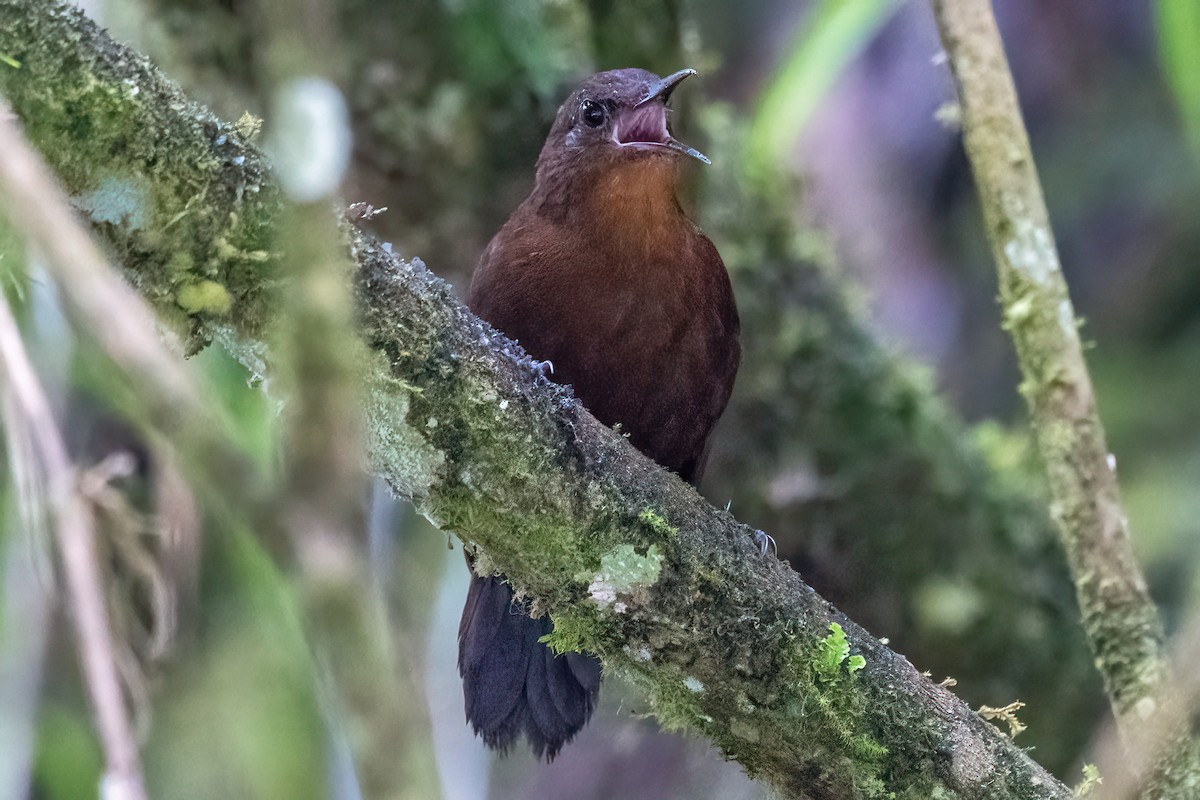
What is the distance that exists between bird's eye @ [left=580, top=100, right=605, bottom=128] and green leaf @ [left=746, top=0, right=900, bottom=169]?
48 cm

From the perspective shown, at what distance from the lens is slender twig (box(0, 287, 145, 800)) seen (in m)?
1.68

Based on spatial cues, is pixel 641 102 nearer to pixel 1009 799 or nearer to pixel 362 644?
pixel 1009 799

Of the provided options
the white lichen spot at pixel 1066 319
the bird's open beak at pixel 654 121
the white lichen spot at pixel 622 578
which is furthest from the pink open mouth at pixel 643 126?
the white lichen spot at pixel 622 578

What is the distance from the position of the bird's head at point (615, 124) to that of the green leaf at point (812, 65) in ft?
1.07

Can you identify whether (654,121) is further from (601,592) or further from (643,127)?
(601,592)

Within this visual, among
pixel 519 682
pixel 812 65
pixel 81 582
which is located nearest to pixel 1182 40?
pixel 812 65

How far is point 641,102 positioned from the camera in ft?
8.98

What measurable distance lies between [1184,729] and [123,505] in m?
1.92

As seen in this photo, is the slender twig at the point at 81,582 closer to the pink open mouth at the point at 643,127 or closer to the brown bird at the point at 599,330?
the brown bird at the point at 599,330

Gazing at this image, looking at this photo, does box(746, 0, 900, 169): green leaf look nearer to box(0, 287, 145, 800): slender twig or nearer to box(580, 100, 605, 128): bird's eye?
box(580, 100, 605, 128): bird's eye

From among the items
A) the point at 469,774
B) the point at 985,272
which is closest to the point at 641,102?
the point at 469,774

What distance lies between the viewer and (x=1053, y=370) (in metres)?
2.52

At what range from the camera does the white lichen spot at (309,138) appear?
79 centimetres

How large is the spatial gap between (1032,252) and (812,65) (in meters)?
0.68
